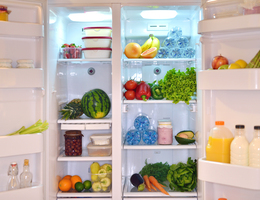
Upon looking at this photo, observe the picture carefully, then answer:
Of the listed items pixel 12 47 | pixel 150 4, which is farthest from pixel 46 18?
pixel 150 4

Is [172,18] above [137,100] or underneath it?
above

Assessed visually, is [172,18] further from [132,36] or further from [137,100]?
[137,100]

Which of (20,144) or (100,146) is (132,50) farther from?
(20,144)

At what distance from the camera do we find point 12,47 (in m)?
1.86

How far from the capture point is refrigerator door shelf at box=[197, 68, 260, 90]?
1.45 metres

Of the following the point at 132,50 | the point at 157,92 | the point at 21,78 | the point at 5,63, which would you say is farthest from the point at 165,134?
the point at 5,63

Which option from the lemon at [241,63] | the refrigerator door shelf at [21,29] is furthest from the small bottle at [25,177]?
the lemon at [241,63]

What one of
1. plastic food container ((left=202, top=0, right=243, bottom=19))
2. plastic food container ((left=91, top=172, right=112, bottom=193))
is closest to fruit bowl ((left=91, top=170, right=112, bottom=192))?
plastic food container ((left=91, top=172, right=112, bottom=193))

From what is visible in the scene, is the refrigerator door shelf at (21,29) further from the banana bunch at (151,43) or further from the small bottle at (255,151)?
the small bottle at (255,151)

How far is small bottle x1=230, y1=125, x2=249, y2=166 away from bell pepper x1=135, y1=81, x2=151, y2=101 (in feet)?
3.09

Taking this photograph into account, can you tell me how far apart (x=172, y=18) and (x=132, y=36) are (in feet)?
1.29

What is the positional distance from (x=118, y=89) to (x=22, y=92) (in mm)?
684

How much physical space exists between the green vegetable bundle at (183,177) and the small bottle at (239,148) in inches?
30.8

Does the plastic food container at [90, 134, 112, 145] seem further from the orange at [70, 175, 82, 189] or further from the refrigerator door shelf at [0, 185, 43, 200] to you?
the refrigerator door shelf at [0, 185, 43, 200]
